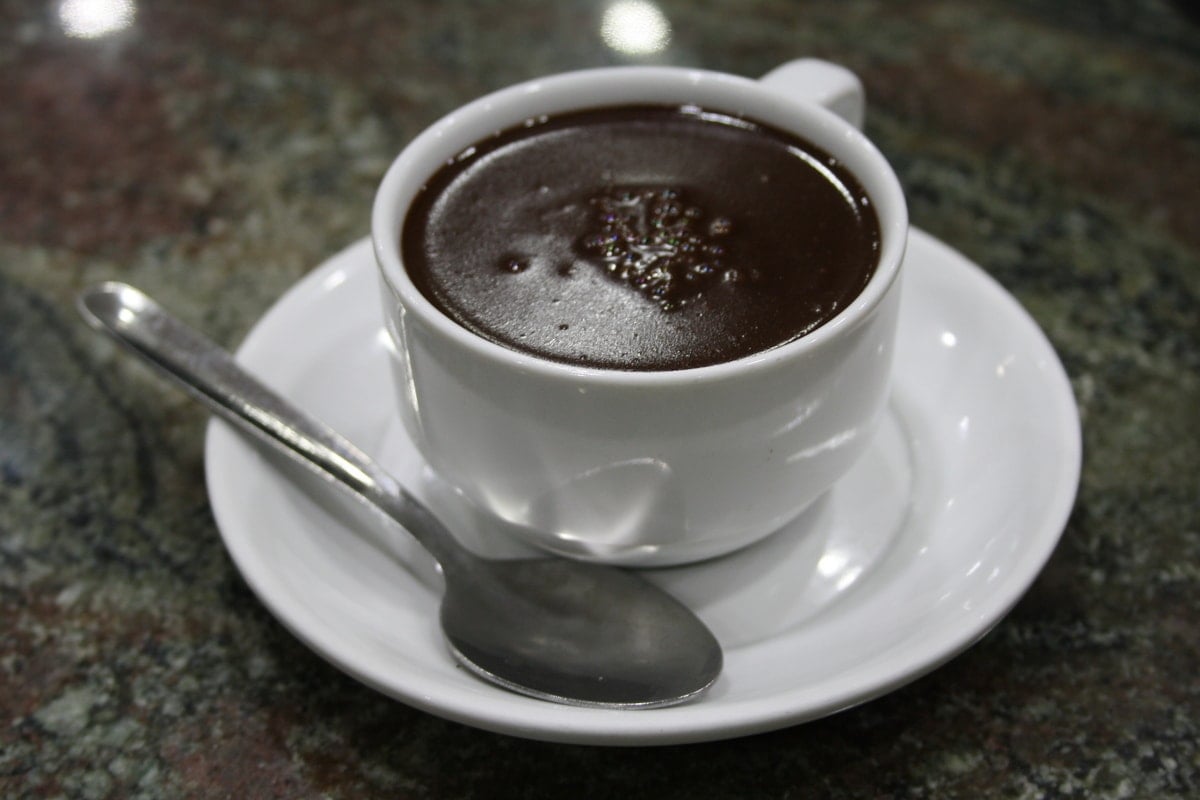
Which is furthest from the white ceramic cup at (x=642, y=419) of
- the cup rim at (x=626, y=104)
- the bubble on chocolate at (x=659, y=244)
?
the bubble on chocolate at (x=659, y=244)

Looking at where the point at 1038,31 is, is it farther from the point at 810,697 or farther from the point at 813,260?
the point at 810,697

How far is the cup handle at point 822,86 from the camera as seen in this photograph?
1222mm

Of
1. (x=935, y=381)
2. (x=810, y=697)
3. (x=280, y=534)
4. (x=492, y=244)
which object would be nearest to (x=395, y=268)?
(x=492, y=244)

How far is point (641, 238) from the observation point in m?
1.08

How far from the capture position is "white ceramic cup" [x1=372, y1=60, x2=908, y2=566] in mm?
913

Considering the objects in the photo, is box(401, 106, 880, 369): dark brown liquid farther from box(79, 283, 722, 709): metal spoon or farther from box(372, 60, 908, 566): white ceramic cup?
box(79, 283, 722, 709): metal spoon

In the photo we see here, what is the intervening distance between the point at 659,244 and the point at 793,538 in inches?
12.3

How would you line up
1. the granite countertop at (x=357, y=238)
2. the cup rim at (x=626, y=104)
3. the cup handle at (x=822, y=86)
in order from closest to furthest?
the cup rim at (x=626, y=104), the granite countertop at (x=357, y=238), the cup handle at (x=822, y=86)

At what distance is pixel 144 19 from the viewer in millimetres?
2066

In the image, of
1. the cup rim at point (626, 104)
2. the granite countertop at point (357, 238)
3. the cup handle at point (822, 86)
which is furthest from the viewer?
the cup handle at point (822, 86)

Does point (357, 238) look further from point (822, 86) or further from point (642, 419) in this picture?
point (642, 419)

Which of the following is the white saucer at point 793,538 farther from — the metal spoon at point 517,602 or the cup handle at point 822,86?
the cup handle at point 822,86

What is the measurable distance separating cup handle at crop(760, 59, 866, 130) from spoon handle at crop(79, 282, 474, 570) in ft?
1.81

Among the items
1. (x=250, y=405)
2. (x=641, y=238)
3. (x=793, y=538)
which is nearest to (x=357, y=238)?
(x=250, y=405)
